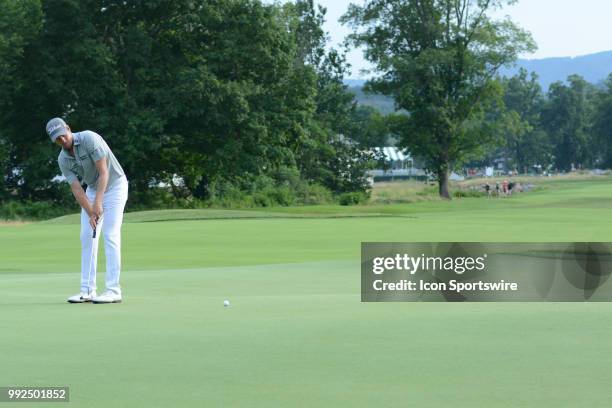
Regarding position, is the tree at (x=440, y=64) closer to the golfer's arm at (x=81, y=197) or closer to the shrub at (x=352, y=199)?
the shrub at (x=352, y=199)

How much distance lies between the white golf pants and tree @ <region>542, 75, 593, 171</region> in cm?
17875

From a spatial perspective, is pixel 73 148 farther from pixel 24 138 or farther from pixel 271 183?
pixel 271 183

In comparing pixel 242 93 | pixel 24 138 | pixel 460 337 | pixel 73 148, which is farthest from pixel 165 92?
pixel 460 337

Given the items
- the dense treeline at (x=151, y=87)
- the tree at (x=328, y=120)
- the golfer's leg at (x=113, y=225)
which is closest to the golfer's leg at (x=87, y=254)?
the golfer's leg at (x=113, y=225)

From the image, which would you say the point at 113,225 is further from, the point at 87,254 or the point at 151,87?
the point at 151,87

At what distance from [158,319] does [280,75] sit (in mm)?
48954

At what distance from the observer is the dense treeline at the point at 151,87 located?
5459 centimetres

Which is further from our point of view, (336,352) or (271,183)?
(271,183)

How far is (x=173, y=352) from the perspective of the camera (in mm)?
7809

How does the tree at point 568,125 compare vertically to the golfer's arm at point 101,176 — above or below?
above

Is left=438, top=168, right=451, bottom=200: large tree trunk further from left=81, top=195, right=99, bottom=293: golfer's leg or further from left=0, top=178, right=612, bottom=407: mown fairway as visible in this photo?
left=81, top=195, right=99, bottom=293: golfer's leg

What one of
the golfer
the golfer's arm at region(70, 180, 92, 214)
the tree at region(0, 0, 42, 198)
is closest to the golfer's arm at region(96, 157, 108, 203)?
the golfer

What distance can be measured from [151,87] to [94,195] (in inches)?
1823

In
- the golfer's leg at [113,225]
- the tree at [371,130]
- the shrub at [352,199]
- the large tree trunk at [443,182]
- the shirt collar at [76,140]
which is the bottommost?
the shrub at [352,199]
